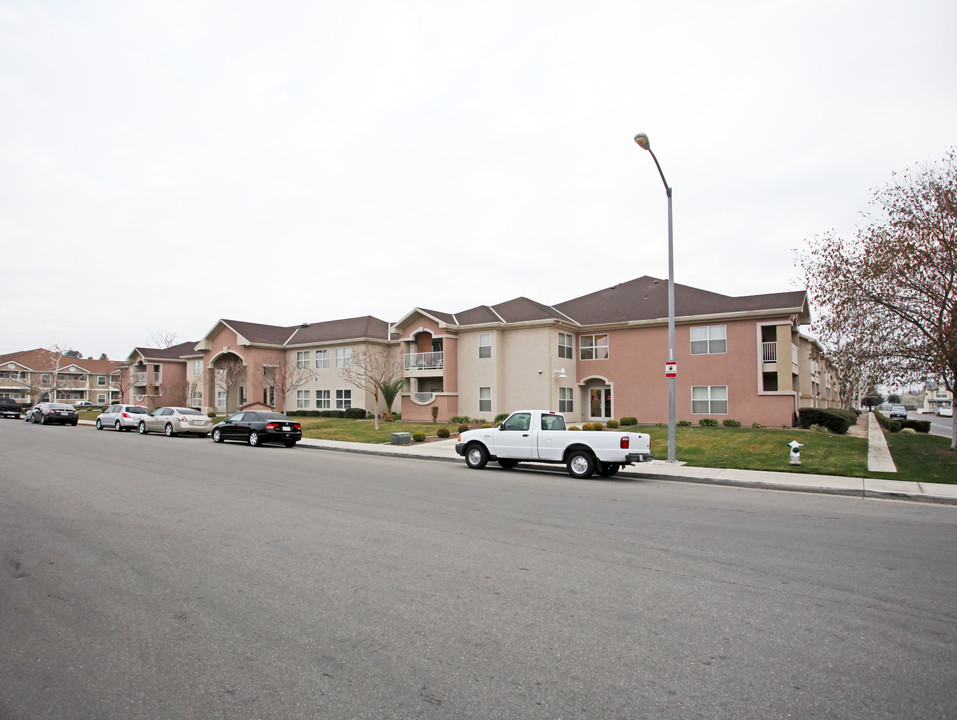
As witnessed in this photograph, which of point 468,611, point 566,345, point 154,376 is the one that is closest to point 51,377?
point 154,376

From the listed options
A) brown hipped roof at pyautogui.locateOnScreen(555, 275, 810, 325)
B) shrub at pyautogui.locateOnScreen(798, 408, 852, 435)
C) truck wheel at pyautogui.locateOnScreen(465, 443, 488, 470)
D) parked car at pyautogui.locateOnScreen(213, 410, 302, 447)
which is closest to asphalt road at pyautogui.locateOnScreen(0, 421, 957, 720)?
truck wheel at pyautogui.locateOnScreen(465, 443, 488, 470)

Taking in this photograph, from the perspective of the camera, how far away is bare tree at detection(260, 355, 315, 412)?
44.9 metres

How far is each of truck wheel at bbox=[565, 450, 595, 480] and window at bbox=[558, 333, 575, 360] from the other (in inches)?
757

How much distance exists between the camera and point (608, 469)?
15.1 meters

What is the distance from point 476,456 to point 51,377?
89210 mm

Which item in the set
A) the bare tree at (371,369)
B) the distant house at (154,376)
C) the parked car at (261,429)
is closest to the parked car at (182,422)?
the parked car at (261,429)

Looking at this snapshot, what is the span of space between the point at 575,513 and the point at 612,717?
6.24 metres

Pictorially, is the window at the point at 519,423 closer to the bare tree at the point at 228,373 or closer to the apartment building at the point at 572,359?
the apartment building at the point at 572,359

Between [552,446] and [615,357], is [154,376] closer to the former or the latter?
[615,357]

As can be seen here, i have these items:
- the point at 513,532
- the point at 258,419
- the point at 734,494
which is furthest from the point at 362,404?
the point at 513,532

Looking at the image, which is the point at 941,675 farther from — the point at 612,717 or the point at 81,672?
the point at 81,672

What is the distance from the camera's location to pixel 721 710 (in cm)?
343

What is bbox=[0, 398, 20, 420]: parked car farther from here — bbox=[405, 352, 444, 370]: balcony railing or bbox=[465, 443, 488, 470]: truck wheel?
bbox=[465, 443, 488, 470]: truck wheel

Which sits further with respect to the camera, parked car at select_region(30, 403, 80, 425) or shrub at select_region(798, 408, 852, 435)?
parked car at select_region(30, 403, 80, 425)
